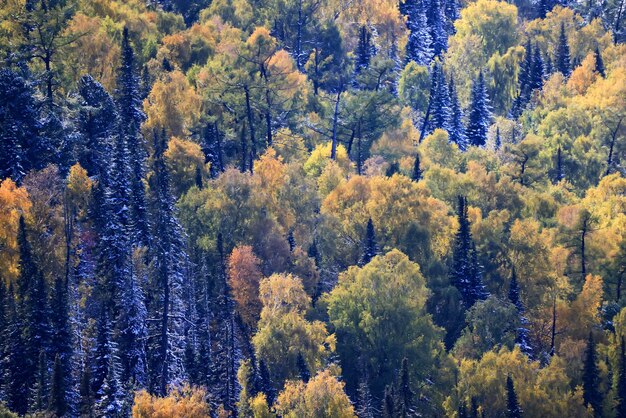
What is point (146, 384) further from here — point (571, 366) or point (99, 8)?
point (99, 8)

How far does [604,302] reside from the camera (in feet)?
376

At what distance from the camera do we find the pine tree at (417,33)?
575 feet

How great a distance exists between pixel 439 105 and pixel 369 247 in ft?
151

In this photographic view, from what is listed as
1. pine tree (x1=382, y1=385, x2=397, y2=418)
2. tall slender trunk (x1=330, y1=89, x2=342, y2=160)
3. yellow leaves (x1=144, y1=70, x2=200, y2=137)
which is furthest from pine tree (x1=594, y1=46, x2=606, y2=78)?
pine tree (x1=382, y1=385, x2=397, y2=418)

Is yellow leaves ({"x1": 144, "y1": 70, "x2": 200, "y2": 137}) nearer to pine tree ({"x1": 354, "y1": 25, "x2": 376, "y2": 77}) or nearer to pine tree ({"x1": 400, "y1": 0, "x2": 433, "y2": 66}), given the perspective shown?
pine tree ({"x1": 354, "y1": 25, "x2": 376, "y2": 77})

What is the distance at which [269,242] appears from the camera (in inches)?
4316

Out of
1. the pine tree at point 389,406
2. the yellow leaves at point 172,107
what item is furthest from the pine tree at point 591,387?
the yellow leaves at point 172,107

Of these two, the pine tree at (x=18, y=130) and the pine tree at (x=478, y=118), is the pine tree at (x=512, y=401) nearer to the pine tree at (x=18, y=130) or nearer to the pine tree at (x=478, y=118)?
the pine tree at (x=18, y=130)

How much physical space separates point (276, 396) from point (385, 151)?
139 ft

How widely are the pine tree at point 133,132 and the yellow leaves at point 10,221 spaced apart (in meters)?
7.80

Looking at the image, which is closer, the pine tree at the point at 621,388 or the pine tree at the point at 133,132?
the pine tree at the point at 133,132

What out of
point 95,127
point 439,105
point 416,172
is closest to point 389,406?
point 95,127

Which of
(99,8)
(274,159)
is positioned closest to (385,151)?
(274,159)

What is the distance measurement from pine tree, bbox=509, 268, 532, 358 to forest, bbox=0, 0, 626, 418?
0.75 feet
